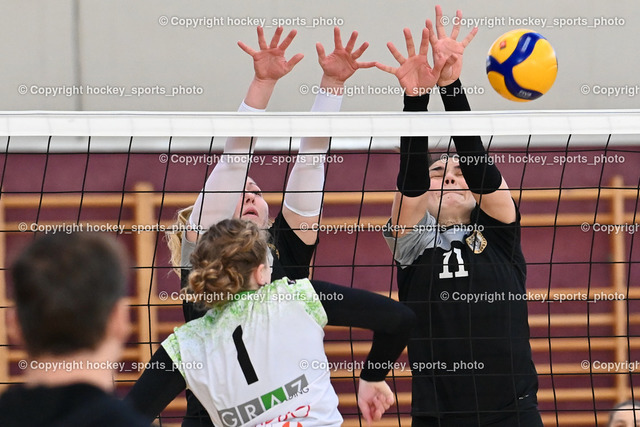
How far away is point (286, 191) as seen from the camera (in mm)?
2516

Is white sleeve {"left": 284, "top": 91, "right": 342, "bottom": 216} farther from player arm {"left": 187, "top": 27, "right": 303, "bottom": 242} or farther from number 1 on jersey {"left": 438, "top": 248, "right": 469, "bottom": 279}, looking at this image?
number 1 on jersey {"left": 438, "top": 248, "right": 469, "bottom": 279}

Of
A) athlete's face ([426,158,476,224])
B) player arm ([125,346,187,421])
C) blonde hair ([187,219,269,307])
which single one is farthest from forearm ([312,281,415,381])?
athlete's face ([426,158,476,224])

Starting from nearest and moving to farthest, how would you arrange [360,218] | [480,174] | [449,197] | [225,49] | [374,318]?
[374,318]
[480,174]
[449,197]
[360,218]
[225,49]

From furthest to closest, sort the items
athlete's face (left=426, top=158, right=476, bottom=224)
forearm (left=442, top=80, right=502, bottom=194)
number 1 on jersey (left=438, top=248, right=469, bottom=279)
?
athlete's face (left=426, top=158, right=476, bottom=224) → number 1 on jersey (left=438, top=248, right=469, bottom=279) → forearm (left=442, top=80, right=502, bottom=194)

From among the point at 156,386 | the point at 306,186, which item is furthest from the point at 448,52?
the point at 156,386

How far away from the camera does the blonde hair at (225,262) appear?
193 centimetres

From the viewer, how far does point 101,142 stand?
4.75 meters

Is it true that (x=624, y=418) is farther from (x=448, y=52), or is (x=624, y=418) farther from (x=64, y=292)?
(x=64, y=292)

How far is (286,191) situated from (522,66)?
953mm

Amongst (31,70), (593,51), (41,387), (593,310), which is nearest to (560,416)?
(593,310)

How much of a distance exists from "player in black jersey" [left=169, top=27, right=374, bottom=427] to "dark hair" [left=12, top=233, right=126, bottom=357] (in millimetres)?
1439

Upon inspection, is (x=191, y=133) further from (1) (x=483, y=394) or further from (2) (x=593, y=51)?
(2) (x=593, y=51)

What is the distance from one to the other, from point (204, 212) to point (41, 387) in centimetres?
157

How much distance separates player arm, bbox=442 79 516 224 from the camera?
2.48 metres
